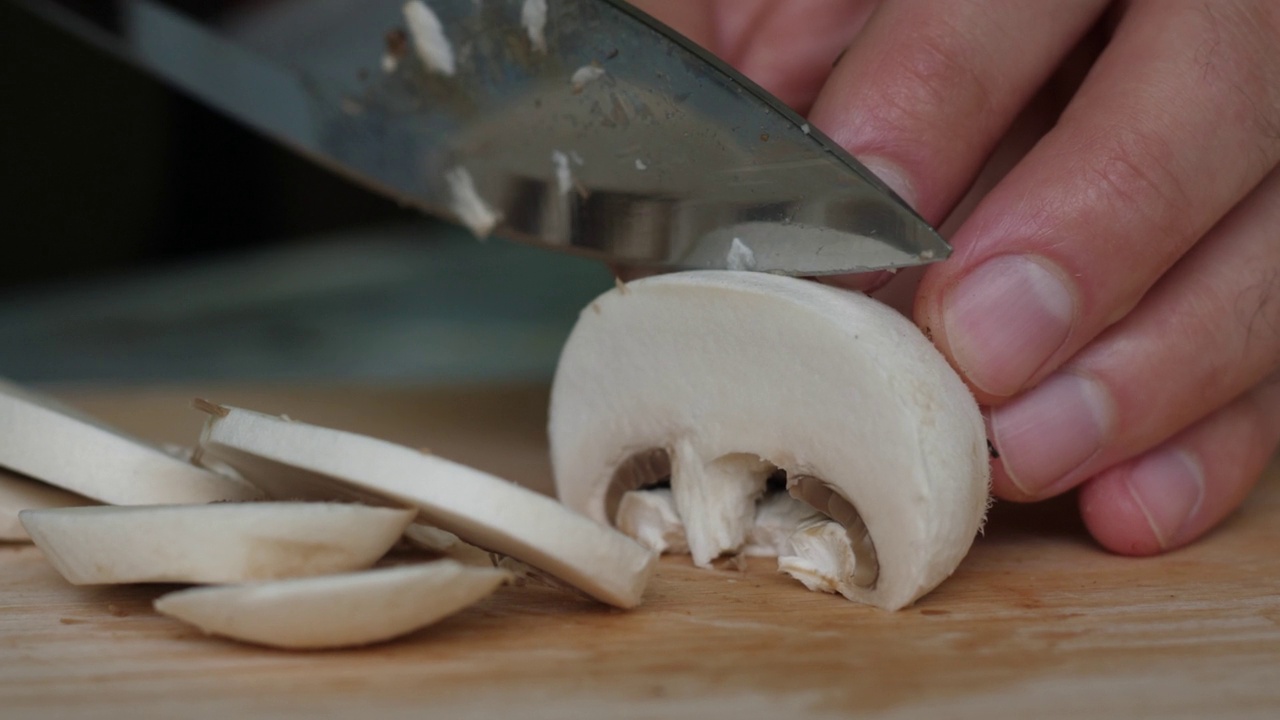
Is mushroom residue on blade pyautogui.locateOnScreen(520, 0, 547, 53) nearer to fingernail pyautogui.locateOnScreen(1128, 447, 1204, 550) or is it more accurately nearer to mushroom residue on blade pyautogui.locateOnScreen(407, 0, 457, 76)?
mushroom residue on blade pyautogui.locateOnScreen(407, 0, 457, 76)

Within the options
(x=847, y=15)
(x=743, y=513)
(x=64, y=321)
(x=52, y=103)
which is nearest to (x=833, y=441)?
(x=743, y=513)

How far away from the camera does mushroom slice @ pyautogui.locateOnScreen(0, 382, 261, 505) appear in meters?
1.39

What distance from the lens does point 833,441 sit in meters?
1.28

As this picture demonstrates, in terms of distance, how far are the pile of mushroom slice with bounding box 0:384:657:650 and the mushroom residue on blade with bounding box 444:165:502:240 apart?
0.60 meters

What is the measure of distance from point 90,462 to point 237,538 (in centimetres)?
41

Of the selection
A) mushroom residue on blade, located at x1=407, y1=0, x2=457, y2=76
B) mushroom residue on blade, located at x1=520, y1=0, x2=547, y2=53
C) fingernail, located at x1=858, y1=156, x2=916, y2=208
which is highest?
mushroom residue on blade, located at x1=407, y1=0, x2=457, y2=76

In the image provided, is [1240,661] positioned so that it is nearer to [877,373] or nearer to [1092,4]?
[877,373]

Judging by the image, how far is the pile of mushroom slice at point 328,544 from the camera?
1055mm

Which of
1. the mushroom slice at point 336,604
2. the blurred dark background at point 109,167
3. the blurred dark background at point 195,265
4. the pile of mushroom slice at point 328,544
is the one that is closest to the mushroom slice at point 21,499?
the pile of mushroom slice at point 328,544

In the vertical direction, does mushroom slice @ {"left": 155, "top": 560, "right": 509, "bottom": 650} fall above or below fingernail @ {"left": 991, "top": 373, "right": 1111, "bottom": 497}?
below

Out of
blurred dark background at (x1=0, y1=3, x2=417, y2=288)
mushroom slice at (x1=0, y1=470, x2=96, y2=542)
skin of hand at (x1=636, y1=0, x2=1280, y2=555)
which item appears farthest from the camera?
blurred dark background at (x1=0, y1=3, x2=417, y2=288)

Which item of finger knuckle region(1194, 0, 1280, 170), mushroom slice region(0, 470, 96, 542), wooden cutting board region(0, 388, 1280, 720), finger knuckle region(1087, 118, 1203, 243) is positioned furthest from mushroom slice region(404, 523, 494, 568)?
finger knuckle region(1194, 0, 1280, 170)

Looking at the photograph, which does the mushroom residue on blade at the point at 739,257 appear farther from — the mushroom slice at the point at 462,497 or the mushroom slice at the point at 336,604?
the mushroom slice at the point at 336,604

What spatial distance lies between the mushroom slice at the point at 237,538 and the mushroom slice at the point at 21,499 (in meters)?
0.38
